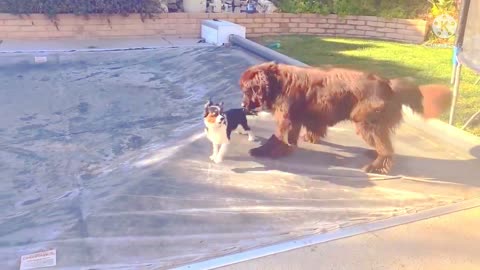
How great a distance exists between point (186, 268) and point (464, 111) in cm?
350

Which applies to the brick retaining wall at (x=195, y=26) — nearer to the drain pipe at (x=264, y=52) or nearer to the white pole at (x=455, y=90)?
the drain pipe at (x=264, y=52)

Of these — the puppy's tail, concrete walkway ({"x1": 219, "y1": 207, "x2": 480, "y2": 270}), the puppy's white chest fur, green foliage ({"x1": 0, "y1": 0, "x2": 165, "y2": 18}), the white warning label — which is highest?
green foliage ({"x1": 0, "y1": 0, "x2": 165, "y2": 18})

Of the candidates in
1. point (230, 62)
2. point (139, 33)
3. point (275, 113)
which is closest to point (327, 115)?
point (275, 113)

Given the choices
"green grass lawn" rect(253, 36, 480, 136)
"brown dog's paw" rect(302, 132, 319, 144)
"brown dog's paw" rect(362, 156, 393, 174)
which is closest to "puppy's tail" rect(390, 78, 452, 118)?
"brown dog's paw" rect(362, 156, 393, 174)

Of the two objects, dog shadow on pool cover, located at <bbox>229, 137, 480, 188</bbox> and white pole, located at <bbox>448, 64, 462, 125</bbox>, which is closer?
dog shadow on pool cover, located at <bbox>229, 137, 480, 188</bbox>

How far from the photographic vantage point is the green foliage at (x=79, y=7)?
838cm

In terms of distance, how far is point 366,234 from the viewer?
2.96m

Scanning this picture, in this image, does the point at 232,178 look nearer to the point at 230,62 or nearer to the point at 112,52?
the point at 230,62

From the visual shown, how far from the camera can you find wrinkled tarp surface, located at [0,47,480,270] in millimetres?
2867

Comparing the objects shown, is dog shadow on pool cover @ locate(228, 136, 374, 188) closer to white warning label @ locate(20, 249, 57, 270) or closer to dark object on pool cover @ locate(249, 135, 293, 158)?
dark object on pool cover @ locate(249, 135, 293, 158)

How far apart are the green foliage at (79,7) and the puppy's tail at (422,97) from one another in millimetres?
6099

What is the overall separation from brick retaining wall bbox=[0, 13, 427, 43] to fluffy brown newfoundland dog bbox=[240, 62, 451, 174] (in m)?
5.36

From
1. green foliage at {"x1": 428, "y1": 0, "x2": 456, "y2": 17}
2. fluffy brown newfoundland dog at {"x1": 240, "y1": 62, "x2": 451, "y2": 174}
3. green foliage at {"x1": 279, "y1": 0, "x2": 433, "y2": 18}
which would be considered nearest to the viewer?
fluffy brown newfoundland dog at {"x1": 240, "y1": 62, "x2": 451, "y2": 174}

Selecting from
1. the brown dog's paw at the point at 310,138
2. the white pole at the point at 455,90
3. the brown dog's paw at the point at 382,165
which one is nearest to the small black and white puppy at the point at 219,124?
the brown dog's paw at the point at 310,138
